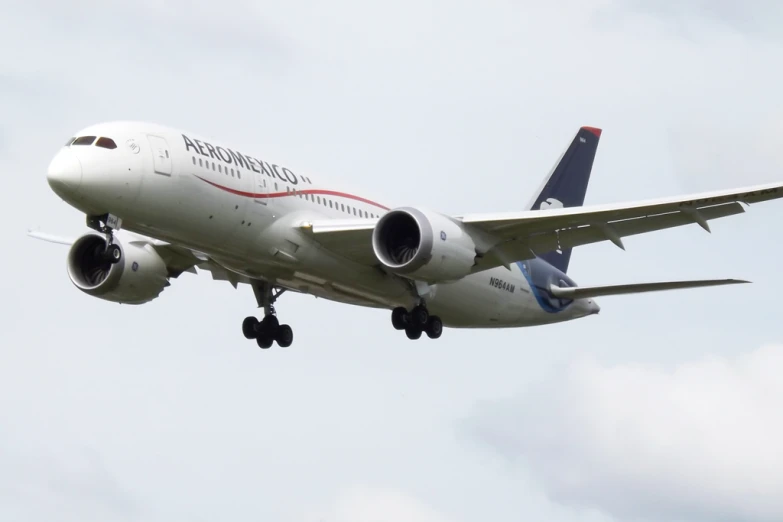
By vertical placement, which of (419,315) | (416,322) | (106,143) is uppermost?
(106,143)

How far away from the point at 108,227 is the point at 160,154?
82.2 inches

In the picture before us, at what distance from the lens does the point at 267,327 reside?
40.0 m

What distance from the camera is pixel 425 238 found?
33688 millimetres

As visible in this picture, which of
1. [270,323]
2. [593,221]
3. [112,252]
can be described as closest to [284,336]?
[270,323]

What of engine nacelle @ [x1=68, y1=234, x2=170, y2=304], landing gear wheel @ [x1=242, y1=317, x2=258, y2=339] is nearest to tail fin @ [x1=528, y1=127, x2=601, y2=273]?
landing gear wheel @ [x1=242, y1=317, x2=258, y2=339]

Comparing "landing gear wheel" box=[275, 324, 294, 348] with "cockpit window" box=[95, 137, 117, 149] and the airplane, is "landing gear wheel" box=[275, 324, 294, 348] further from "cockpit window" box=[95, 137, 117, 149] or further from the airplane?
"cockpit window" box=[95, 137, 117, 149]

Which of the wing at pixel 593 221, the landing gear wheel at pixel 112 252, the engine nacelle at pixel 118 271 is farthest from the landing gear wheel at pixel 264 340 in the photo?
the landing gear wheel at pixel 112 252

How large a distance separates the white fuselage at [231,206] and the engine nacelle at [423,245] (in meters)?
1.71

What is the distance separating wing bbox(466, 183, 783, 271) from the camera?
32000mm

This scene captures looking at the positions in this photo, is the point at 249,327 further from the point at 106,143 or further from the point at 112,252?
the point at 106,143

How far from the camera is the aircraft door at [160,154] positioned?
31.7m

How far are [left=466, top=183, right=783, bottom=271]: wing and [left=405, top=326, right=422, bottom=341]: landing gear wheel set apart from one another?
8.75 ft

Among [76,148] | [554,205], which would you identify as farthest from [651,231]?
[76,148]

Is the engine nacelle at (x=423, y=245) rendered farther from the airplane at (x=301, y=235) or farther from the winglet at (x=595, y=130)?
the winglet at (x=595, y=130)
